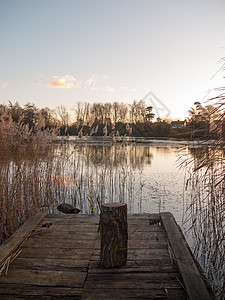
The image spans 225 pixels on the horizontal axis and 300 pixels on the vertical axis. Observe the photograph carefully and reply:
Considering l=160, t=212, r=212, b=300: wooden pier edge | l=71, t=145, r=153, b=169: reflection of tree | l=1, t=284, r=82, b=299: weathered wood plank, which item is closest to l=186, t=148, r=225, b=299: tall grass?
l=160, t=212, r=212, b=300: wooden pier edge

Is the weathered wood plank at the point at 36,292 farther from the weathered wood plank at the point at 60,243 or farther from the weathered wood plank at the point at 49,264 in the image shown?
the weathered wood plank at the point at 60,243

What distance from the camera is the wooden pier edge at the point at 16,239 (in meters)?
2.27

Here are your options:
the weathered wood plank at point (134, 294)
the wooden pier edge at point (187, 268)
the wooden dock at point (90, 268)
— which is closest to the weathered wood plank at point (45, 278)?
the wooden dock at point (90, 268)

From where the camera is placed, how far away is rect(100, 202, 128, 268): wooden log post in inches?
83.2

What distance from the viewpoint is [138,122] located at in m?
30.7

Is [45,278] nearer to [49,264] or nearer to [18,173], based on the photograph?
[49,264]

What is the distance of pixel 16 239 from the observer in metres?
2.64

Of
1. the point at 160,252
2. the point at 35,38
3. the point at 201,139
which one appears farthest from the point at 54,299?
the point at 35,38

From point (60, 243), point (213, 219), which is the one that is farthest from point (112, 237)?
point (213, 219)

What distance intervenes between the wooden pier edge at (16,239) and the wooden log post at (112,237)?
996mm

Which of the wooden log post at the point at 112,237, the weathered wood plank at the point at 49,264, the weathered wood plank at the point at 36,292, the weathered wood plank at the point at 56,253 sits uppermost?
the wooden log post at the point at 112,237

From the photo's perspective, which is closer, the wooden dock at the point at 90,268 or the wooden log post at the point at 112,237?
the wooden dock at the point at 90,268

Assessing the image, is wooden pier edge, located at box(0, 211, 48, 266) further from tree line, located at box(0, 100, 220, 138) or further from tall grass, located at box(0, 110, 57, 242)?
tree line, located at box(0, 100, 220, 138)

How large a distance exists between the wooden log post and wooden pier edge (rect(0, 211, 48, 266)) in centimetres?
100
